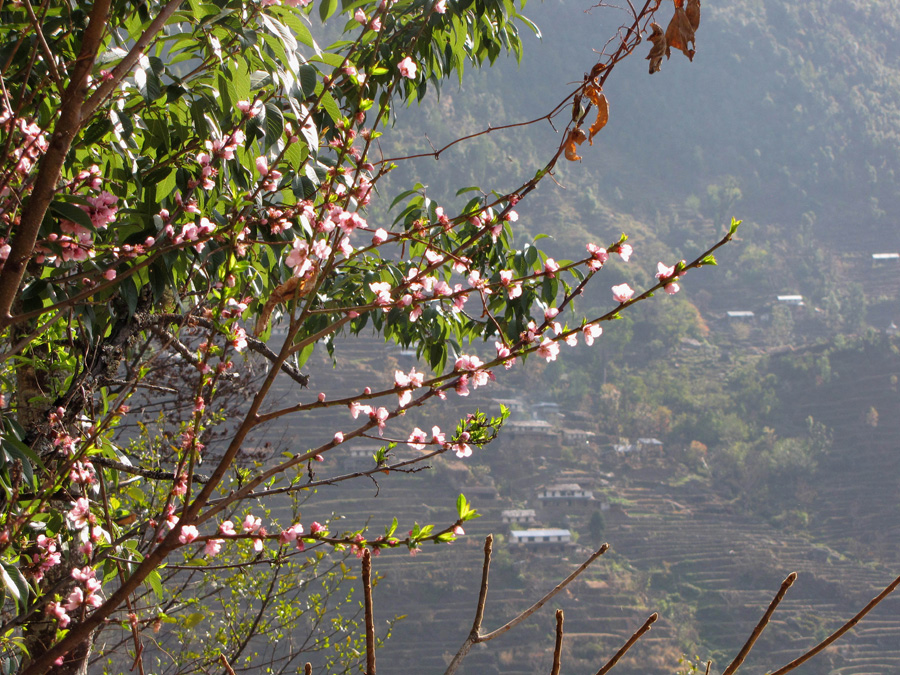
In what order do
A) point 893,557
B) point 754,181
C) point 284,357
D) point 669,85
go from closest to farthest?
1. point 284,357
2. point 893,557
3. point 754,181
4. point 669,85

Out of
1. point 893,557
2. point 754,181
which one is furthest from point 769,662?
point 754,181

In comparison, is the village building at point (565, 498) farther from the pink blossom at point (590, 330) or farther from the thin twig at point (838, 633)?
the thin twig at point (838, 633)

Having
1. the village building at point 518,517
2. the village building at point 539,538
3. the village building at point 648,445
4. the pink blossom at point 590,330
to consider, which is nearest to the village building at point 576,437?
the village building at point 648,445

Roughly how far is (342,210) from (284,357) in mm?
222

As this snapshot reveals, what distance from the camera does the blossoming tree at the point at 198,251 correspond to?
656mm

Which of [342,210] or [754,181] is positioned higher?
[754,181]

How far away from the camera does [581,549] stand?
25.8 metres

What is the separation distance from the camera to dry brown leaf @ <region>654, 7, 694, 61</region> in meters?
0.67

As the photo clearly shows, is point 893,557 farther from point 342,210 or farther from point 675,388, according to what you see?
point 342,210

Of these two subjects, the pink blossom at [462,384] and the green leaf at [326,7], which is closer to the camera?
the pink blossom at [462,384]

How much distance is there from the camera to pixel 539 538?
82.9 ft

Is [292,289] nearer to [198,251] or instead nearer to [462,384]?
[462,384]

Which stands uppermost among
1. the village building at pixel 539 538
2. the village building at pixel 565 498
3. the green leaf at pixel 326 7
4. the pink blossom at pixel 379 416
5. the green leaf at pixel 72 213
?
the village building at pixel 565 498

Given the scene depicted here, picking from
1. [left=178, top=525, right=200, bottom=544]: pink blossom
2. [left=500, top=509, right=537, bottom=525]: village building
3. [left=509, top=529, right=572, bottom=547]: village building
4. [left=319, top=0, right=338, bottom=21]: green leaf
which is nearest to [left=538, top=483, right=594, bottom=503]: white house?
[left=500, top=509, right=537, bottom=525]: village building
